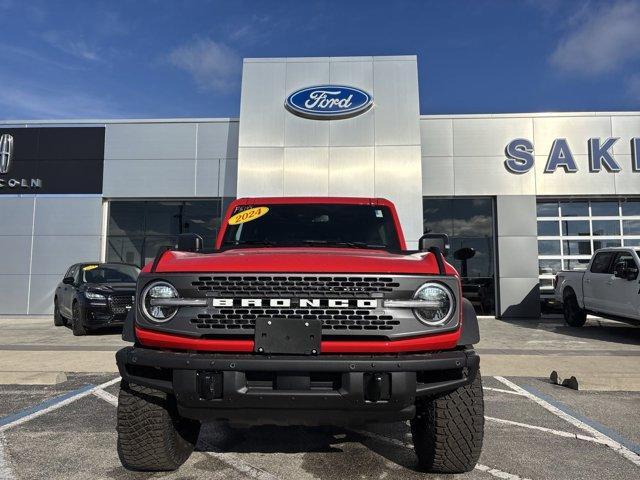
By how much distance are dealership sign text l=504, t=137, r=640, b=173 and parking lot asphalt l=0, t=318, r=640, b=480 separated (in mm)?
8781

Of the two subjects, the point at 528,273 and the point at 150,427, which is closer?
the point at 150,427

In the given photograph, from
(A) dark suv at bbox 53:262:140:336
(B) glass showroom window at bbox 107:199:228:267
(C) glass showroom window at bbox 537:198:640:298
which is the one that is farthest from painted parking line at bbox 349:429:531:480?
(C) glass showroom window at bbox 537:198:640:298

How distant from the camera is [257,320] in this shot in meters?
2.54

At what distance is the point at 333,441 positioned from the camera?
12.0ft

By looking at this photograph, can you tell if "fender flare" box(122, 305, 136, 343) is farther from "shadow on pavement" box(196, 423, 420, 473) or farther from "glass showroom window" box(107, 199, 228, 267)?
"glass showroom window" box(107, 199, 228, 267)

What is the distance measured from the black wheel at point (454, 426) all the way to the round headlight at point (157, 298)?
1.56 metres

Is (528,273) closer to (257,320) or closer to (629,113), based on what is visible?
(629,113)

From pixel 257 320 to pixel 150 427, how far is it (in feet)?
3.23

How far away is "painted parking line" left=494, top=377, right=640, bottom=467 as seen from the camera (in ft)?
11.5

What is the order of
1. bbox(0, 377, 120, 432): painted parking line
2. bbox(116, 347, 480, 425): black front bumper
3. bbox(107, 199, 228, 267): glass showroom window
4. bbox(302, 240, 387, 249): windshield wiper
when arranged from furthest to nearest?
bbox(107, 199, 228, 267): glass showroom window < bbox(0, 377, 120, 432): painted parking line < bbox(302, 240, 387, 249): windshield wiper < bbox(116, 347, 480, 425): black front bumper

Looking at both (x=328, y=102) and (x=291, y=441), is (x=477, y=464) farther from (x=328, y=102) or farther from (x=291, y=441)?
(x=328, y=102)

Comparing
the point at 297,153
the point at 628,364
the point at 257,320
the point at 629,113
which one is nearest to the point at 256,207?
the point at 257,320

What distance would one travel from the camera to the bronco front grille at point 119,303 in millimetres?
9578


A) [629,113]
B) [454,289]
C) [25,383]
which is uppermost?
[629,113]
